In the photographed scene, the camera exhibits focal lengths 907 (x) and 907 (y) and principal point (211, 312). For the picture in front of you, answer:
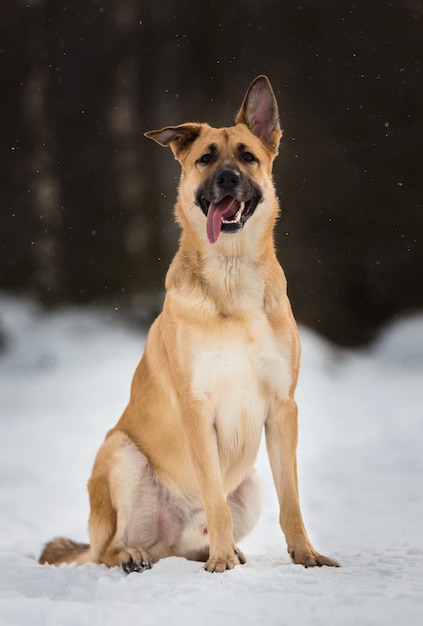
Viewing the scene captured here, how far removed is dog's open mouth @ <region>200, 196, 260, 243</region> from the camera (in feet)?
12.8

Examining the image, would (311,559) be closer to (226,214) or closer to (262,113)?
(226,214)

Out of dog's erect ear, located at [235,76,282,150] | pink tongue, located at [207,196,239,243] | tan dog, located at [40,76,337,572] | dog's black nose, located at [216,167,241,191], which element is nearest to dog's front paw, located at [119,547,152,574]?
tan dog, located at [40,76,337,572]

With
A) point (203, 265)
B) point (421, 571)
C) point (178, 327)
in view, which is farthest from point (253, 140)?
point (421, 571)

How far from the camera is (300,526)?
3801 millimetres

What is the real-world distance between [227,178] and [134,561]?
1.68 meters

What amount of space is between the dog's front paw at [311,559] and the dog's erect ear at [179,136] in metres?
1.88

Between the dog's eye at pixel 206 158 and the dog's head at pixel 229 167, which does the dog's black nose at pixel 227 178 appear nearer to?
the dog's head at pixel 229 167

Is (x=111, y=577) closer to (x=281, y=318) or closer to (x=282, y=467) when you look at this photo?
(x=282, y=467)

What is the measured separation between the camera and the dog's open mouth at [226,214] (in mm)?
3902

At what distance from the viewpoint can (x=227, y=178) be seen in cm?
385

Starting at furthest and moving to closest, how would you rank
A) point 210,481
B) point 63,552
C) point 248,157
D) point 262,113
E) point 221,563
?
1. point 63,552
2. point 262,113
3. point 248,157
4. point 210,481
5. point 221,563

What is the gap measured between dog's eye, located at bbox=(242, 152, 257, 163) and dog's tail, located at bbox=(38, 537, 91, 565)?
1.97 metres

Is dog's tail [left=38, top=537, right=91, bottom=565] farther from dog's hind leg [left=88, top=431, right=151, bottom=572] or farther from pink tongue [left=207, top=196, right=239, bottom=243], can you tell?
pink tongue [left=207, top=196, right=239, bottom=243]

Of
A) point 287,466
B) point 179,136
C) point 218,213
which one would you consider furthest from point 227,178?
point 287,466
